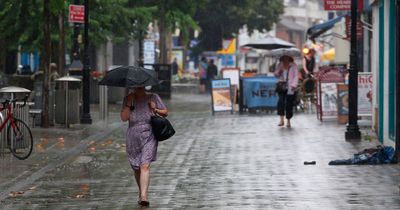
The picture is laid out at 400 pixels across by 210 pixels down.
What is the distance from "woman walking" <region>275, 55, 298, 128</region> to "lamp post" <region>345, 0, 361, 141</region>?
12.2 ft

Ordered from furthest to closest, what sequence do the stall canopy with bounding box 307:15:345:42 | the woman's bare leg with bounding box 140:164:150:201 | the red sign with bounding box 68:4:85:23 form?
the stall canopy with bounding box 307:15:345:42 < the red sign with bounding box 68:4:85:23 < the woman's bare leg with bounding box 140:164:150:201

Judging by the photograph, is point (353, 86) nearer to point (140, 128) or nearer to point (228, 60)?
point (140, 128)

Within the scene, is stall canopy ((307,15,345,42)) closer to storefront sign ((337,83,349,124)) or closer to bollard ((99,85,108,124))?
storefront sign ((337,83,349,124))

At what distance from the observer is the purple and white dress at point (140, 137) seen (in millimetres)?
11430

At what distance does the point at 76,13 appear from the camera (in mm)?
23547

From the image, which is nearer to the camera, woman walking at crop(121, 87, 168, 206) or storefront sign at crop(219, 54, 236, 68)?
woman walking at crop(121, 87, 168, 206)

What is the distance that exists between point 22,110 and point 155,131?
6035mm

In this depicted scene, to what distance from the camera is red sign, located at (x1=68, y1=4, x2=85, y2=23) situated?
23.4 metres

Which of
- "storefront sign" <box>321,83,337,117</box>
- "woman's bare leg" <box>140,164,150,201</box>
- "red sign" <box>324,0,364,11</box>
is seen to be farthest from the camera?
"storefront sign" <box>321,83,337,117</box>

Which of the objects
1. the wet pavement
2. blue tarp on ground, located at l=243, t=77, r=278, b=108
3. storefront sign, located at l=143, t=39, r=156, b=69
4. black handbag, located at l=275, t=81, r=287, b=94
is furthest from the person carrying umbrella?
storefront sign, located at l=143, t=39, r=156, b=69

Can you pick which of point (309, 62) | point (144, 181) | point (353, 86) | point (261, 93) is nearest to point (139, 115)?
point (144, 181)

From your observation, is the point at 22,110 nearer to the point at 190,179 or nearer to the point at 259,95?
the point at 190,179

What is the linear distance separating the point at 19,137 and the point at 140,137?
18.0ft

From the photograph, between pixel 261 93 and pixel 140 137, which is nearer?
pixel 140 137
